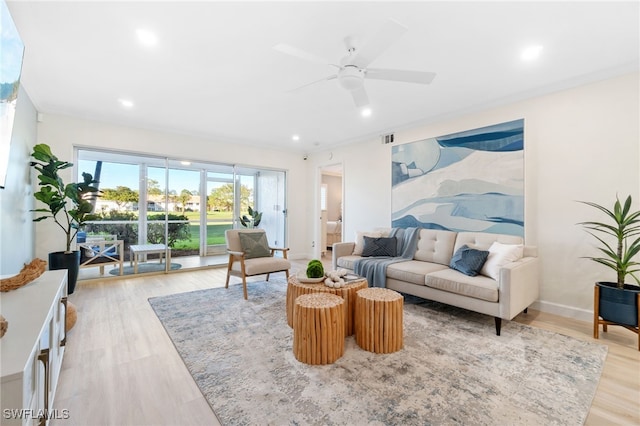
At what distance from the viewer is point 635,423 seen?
160 centimetres

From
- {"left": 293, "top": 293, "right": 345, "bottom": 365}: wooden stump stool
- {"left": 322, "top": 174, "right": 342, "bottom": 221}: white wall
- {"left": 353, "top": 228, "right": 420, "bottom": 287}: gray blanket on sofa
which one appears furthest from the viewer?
{"left": 322, "top": 174, "right": 342, "bottom": 221}: white wall

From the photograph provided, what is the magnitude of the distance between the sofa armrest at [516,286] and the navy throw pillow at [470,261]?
313 millimetres

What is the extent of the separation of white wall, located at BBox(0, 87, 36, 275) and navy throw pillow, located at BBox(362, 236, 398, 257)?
410 centimetres

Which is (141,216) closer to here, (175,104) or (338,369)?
(175,104)

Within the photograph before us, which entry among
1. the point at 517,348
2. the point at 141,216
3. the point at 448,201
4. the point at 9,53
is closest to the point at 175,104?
the point at 9,53

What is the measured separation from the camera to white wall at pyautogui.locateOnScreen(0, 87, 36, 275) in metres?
2.80

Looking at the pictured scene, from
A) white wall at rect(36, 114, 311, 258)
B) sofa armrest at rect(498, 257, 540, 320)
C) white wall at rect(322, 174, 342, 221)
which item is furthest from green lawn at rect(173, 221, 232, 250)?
sofa armrest at rect(498, 257, 540, 320)

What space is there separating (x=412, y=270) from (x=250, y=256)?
7.63 ft

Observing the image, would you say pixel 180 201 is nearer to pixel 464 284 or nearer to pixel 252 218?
pixel 252 218

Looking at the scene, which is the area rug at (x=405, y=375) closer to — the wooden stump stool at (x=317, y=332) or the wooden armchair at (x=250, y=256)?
the wooden stump stool at (x=317, y=332)

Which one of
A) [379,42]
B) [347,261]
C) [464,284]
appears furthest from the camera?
[347,261]

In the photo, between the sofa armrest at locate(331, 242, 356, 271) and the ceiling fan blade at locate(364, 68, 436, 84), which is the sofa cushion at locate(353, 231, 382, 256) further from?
the ceiling fan blade at locate(364, 68, 436, 84)

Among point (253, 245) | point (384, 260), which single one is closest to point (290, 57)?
point (253, 245)

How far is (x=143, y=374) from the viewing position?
79.7 inches
